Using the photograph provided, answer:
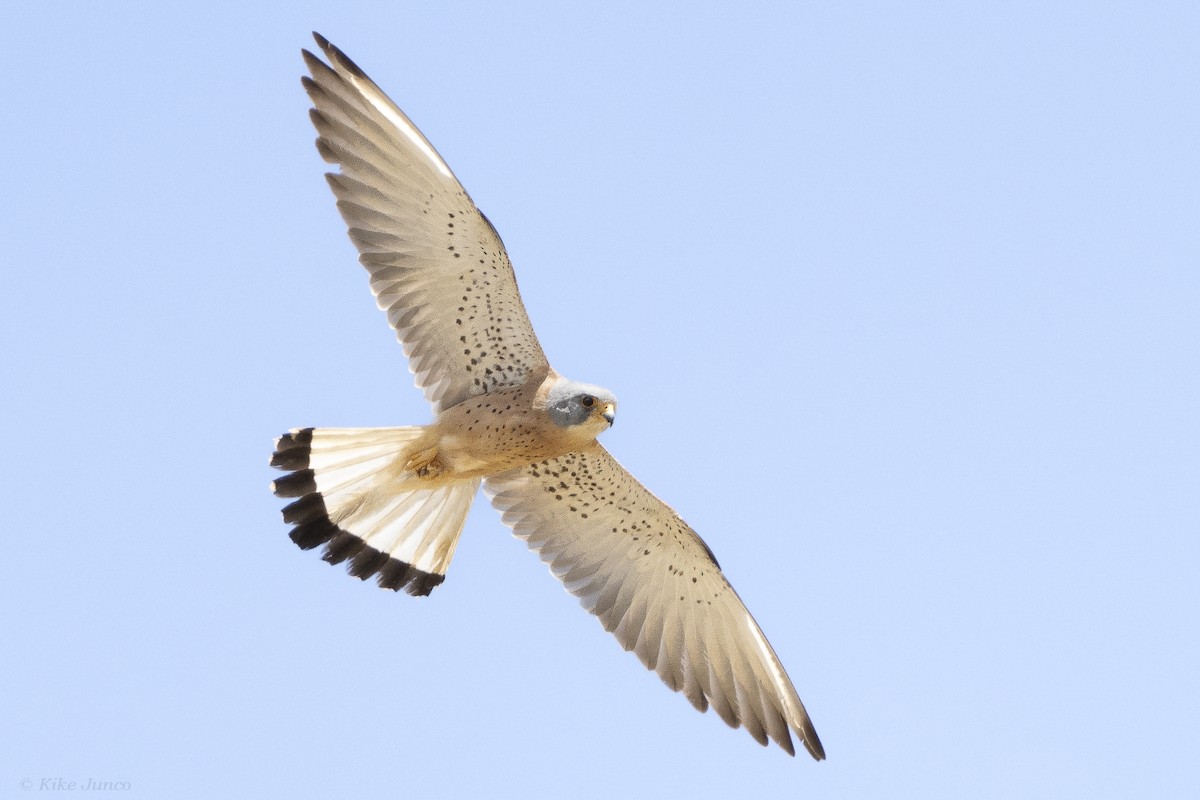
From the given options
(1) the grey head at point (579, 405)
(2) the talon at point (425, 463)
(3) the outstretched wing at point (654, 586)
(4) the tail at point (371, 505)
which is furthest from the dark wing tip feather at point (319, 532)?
(1) the grey head at point (579, 405)

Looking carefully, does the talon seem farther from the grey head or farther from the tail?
the grey head

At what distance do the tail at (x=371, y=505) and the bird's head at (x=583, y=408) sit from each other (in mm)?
1039

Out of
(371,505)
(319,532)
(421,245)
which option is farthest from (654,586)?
(421,245)

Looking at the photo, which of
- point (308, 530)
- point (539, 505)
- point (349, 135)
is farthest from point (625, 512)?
point (349, 135)

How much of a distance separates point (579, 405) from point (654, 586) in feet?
6.62

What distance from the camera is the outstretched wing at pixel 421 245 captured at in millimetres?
9672

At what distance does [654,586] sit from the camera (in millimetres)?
11062

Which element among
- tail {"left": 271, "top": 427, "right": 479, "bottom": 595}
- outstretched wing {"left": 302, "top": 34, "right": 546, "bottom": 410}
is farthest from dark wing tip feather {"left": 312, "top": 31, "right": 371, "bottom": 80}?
tail {"left": 271, "top": 427, "right": 479, "bottom": 595}

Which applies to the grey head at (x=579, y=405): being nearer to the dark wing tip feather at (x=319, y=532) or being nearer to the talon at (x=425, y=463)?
the talon at (x=425, y=463)

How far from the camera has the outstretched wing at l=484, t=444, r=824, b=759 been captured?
1077cm

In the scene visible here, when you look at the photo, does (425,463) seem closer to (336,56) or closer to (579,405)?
(579,405)

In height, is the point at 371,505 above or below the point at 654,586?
above

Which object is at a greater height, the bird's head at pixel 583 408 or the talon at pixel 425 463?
the bird's head at pixel 583 408

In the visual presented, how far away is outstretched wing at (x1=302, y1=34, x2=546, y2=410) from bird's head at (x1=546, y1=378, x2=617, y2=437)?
0.58 meters
